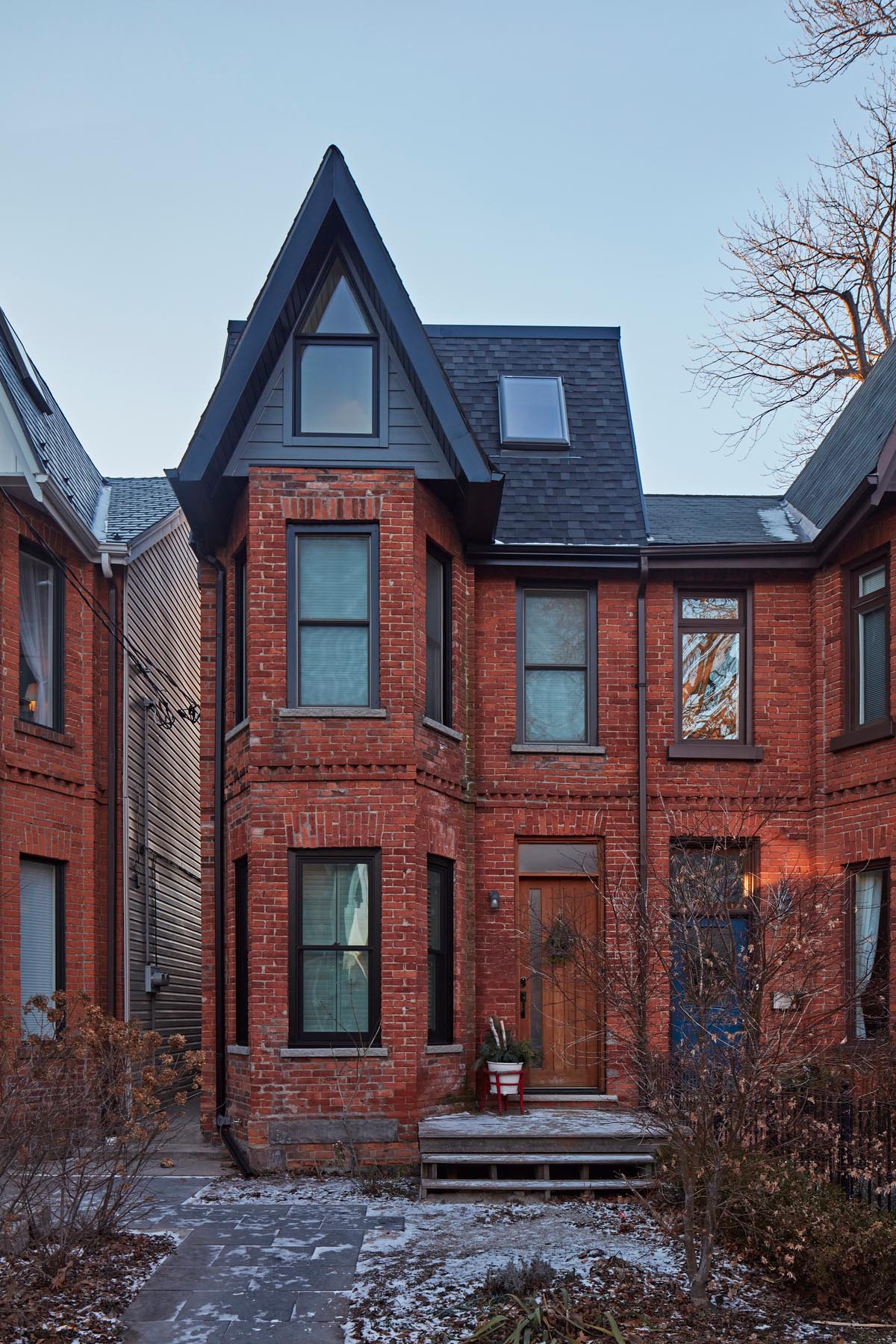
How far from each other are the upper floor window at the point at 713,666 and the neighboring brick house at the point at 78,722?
21.2ft

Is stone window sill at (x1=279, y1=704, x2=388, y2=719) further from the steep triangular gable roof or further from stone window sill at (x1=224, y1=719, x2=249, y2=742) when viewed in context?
the steep triangular gable roof

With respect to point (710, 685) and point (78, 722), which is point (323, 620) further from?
point (710, 685)

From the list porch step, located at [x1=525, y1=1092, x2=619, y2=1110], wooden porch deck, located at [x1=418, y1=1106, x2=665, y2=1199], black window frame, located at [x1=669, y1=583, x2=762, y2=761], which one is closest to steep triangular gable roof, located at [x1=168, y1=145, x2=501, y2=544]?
black window frame, located at [x1=669, y1=583, x2=762, y2=761]

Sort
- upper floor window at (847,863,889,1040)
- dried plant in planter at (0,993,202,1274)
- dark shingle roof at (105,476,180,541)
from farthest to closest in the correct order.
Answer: dark shingle roof at (105,476,180,541) < upper floor window at (847,863,889,1040) < dried plant in planter at (0,993,202,1274)

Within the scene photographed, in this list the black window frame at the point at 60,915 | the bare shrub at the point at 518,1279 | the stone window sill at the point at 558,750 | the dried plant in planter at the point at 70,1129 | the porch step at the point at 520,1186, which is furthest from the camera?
the stone window sill at the point at 558,750

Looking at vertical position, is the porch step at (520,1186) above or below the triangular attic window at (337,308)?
below

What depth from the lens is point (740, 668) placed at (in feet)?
49.6

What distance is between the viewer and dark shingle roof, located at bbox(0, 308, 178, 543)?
1421 centimetres

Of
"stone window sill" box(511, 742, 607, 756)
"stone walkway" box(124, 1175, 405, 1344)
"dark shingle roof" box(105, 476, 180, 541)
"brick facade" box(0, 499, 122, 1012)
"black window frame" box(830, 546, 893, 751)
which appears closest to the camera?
"stone walkway" box(124, 1175, 405, 1344)

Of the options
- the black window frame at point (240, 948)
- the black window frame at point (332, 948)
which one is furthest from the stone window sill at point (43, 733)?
the black window frame at point (332, 948)

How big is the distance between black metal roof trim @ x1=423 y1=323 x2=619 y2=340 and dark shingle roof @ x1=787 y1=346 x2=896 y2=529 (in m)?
3.10

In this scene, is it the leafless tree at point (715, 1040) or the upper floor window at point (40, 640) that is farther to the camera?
the upper floor window at point (40, 640)

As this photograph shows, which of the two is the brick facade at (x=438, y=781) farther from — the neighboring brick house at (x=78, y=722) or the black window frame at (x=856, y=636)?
the neighboring brick house at (x=78, y=722)

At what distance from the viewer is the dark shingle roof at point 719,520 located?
→ 49.7ft
